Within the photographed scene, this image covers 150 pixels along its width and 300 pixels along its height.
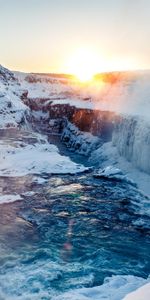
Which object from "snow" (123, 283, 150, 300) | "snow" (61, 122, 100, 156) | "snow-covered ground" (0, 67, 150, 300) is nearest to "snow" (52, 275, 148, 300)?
"snow-covered ground" (0, 67, 150, 300)

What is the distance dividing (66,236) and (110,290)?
456cm

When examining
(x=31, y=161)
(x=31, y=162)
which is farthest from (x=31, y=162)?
(x=31, y=161)

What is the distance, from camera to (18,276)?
11.3 meters

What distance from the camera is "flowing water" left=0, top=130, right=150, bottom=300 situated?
445 inches

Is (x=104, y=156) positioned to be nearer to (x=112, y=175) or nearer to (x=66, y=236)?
(x=112, y=175)

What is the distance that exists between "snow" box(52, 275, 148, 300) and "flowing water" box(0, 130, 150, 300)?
1.08 ft


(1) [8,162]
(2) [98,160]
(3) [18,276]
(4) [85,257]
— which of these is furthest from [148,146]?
(3) [18,276]

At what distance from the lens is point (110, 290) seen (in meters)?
10.4

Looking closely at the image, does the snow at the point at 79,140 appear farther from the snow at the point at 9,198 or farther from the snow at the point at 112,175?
the snow at the point at 9,198

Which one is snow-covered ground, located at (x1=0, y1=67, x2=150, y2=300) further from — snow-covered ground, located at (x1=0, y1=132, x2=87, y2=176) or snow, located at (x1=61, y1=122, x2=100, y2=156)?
snow, located at (x1=61, y1=122, x2=100, y2=156)

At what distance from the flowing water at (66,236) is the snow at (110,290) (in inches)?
13.0

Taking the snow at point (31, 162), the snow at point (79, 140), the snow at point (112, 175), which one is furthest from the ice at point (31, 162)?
the snow at point (79, 140)

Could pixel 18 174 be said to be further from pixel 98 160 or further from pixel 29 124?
pixel 29 124

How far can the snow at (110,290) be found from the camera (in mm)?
9875
